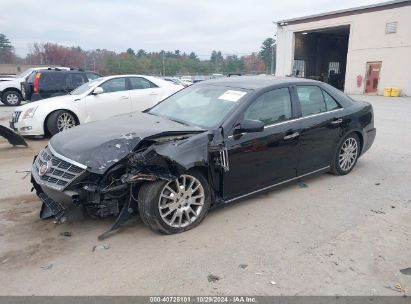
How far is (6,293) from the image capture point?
2768 millimetres

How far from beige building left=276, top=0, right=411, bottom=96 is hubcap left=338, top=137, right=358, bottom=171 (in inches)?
825

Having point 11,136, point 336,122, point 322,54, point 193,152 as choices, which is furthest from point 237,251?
point 322,54

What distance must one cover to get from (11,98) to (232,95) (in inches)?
620

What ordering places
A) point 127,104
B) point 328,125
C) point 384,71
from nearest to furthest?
point 328,125, point 127,104, point 384,71

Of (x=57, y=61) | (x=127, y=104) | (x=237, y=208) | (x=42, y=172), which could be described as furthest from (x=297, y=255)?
(x=57, y=61)

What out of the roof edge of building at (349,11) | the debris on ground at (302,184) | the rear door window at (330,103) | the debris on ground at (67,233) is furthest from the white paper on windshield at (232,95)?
the roof edge of building at (349,11)

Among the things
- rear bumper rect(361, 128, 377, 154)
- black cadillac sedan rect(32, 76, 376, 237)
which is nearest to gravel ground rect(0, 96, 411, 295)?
black cadillac sedan rect(32, 76, 376, 237)

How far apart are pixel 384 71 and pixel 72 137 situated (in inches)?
1080

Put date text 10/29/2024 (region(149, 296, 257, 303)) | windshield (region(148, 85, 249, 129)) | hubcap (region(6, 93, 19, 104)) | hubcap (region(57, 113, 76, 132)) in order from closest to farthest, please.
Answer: date text 10/29/2024 (region(149, 296, 257, 303)), windshield (region(148, 85, 249, 129)), hubcap (region(57, 113, 76, 132)), hubcap (region(6, 93, 19, 104))

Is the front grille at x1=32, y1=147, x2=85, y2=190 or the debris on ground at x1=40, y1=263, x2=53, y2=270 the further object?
the front grille at x1=32, y1=147, x2=85, y2=190

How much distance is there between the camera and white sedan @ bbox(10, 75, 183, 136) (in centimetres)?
827

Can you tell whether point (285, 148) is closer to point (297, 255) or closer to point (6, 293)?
point (297, 255)

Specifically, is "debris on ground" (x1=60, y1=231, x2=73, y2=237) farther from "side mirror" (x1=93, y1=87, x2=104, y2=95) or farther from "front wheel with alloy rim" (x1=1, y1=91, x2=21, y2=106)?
"front wheel with alloy rim" (x1=1, y1=91, x2=21, y2=106)

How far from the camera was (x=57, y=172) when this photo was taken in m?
3.54
